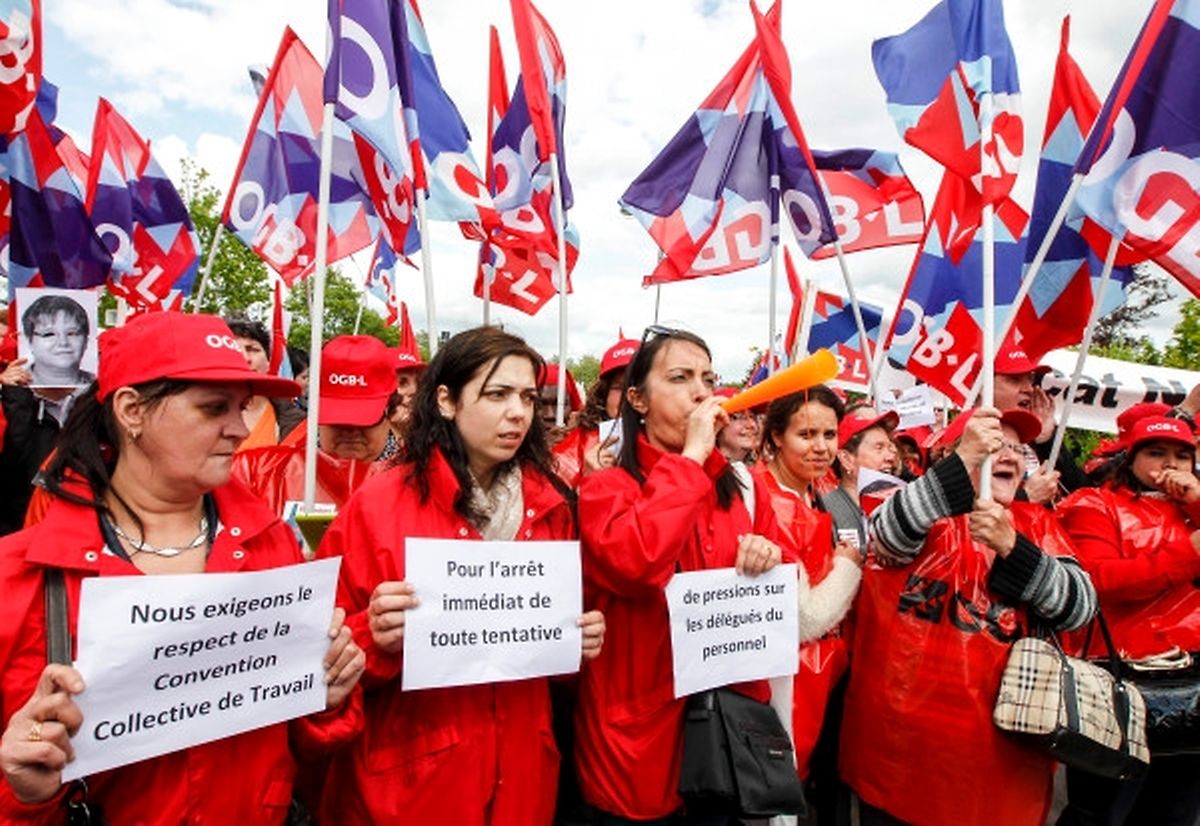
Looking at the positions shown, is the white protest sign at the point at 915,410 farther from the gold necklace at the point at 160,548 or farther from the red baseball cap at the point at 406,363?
the gold necklace at the point at 160,548

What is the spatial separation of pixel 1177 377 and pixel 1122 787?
9966 mm

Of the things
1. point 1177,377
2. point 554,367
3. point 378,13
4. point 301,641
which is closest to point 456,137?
point 378,13

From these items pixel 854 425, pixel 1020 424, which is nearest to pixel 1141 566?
pixel 1020 424

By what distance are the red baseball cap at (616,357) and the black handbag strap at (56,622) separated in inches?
116

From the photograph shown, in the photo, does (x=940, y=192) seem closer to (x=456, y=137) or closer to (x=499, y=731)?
(x=456, y=137)

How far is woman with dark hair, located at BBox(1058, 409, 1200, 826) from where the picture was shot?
3176 mm

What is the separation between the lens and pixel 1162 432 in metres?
3.33

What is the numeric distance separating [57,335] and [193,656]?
4.13 metres

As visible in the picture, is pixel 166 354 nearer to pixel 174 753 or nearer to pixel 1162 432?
pixel 174 753

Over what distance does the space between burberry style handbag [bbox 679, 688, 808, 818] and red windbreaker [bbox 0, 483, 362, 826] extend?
0.91 m

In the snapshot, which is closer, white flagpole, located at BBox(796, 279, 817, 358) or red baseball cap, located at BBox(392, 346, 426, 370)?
red baseball cap, located at BBox(392, 346, 426, 370)

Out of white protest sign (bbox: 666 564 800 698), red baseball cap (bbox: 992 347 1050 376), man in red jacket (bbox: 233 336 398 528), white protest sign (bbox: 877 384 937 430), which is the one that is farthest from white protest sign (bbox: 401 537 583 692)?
white protest sign (bbox: 877 384 937 430)

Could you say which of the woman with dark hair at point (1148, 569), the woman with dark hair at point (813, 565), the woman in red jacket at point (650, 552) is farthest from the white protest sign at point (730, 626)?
the woman with dark hair at point (1148, 569)

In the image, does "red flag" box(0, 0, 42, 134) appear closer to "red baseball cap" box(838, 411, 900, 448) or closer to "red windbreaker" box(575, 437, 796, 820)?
"red windbreaker" box(575, 437, 796, 820)
